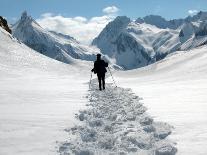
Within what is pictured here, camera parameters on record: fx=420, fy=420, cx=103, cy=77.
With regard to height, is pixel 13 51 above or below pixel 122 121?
above

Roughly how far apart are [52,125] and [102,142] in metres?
2.85

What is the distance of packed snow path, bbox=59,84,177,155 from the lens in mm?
9961

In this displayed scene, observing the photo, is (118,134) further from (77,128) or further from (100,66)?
(100,66)

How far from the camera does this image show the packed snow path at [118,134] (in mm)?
9961

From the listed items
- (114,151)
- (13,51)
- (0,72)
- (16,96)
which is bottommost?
(114,151)

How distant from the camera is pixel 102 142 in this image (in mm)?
10680

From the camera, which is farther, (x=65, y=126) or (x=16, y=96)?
(x=16, y=96)

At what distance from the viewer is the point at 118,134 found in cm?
1180

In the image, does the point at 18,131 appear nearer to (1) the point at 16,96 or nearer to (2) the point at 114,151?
(2) the point at 114,151

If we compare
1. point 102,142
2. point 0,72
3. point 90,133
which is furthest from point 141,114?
point 0,72

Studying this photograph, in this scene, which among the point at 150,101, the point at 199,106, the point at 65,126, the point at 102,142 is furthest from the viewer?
the point at 150,101

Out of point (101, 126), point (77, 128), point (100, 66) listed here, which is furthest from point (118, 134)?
point (100, 66)

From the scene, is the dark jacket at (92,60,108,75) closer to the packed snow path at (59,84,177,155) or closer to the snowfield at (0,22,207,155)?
the snowfield at (0,22,207,155)

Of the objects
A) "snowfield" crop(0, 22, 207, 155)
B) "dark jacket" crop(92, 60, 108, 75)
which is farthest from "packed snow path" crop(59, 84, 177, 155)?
"dark jacket" crop(92, 60, 108, 75)
